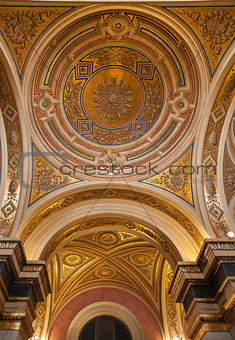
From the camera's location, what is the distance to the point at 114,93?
841cm

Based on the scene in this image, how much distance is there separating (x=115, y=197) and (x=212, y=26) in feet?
16.3

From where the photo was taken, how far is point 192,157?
7930 mm

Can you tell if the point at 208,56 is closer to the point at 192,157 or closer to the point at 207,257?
the point at 192,157

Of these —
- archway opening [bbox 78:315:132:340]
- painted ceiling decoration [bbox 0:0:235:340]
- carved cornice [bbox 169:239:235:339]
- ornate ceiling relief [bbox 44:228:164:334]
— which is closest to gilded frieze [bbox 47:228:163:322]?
ornate ceiling relief [bbox 44:228:164:334]

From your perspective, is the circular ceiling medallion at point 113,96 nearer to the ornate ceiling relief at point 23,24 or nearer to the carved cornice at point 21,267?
the ornate ceiling relief at point 23,24

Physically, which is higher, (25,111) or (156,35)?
(156,35)

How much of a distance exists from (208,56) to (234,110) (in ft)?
5.09

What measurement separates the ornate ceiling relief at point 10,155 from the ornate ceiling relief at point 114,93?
547mm

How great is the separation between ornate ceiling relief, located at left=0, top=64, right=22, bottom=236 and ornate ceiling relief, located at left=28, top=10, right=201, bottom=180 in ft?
1.79

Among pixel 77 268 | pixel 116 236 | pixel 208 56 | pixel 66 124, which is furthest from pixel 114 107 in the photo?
pixel 77 268

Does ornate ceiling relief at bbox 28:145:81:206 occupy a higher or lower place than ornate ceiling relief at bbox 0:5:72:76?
lower

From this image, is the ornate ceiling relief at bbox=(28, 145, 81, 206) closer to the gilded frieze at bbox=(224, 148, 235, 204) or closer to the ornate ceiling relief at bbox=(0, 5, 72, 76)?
the ornate ceiling relief at bbox=(0, 5, 72, 76)

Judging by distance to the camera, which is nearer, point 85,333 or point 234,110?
point 234,110

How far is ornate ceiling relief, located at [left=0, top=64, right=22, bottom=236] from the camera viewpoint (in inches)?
281
